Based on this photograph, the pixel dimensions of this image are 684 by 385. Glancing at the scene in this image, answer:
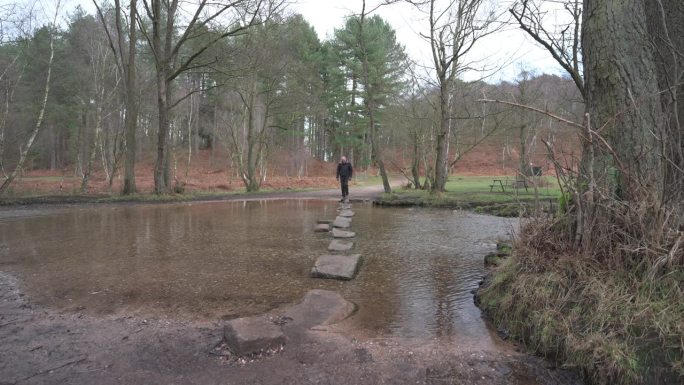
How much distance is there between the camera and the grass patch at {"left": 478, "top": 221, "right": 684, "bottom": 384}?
289 centimetres

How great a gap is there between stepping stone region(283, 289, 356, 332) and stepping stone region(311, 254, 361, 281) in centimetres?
84

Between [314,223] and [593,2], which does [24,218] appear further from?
[593,2]

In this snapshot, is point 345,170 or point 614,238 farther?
point 345,170

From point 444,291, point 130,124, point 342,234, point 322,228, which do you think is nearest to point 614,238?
point 444,291

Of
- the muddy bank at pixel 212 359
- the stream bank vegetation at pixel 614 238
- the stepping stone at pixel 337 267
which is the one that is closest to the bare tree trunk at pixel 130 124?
the stepping stone at pixel 337 267

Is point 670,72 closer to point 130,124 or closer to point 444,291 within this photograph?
point 444,291

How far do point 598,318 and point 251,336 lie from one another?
8.96 ft

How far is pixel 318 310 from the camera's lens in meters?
4.36

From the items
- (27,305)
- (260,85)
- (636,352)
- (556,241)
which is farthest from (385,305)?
(260,85)

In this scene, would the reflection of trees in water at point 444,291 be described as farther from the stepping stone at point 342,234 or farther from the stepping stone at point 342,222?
the stepping stone at point 342,222

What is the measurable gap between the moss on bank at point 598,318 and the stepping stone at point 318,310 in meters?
1.55

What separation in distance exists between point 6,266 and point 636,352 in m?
7.79

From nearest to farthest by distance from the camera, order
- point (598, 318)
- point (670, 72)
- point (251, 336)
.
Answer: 1. point (598, 318)
2. point (251, 336)
3. point (670, 72)

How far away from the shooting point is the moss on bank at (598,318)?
9.48ft
